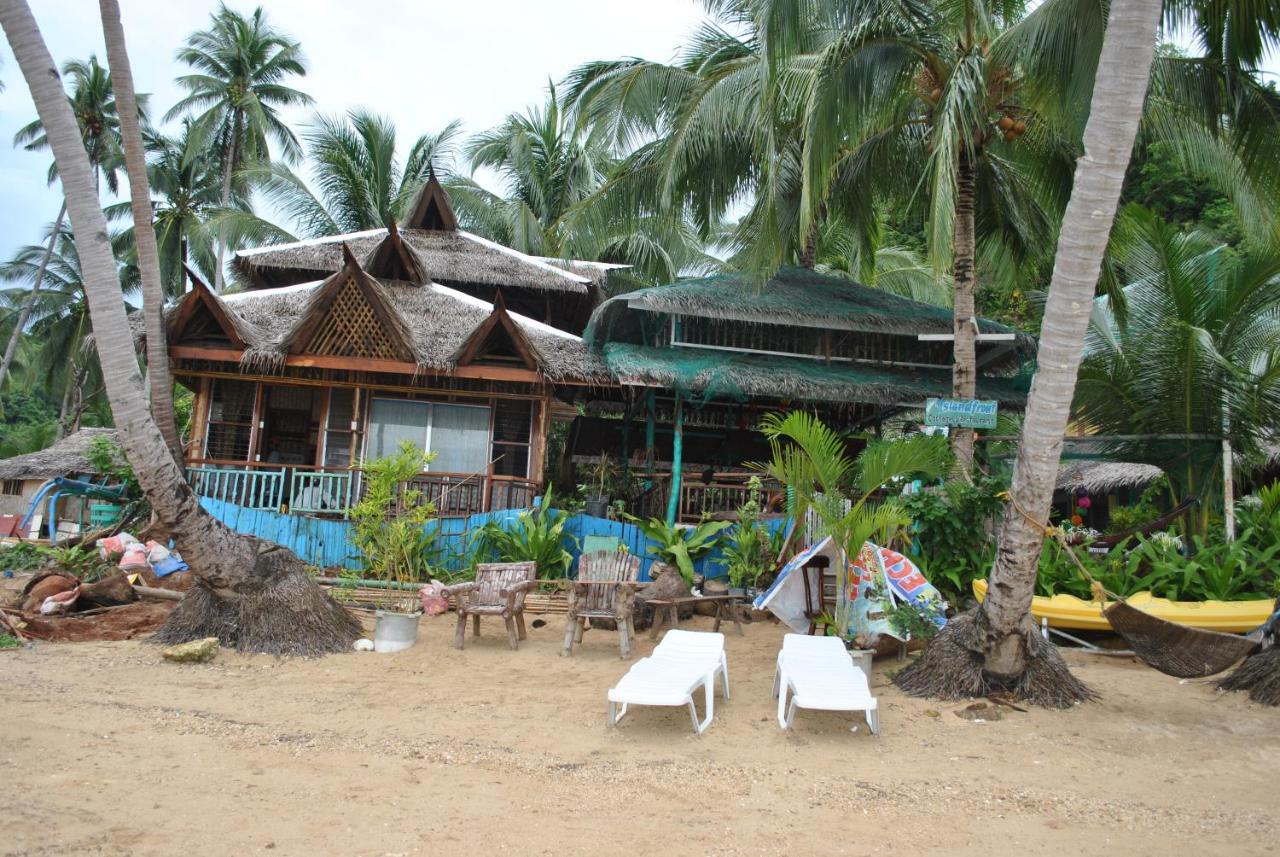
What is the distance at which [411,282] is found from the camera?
15906 mm

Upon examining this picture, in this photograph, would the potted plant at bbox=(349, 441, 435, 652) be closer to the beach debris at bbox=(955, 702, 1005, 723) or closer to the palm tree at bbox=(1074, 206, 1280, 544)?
the beach debris at bbox=(955, 702, 1005, 723)

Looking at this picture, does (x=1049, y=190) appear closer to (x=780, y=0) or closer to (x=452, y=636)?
(x=780, y=0)

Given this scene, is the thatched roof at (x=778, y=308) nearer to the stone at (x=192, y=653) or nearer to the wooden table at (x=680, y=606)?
the wooden table at (x=680, y=606)

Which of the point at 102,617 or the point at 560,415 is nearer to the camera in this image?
the point at 102,617

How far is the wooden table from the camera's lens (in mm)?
8797

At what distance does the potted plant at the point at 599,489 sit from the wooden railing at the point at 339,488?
3.01ft

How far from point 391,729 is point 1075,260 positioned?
232 inches

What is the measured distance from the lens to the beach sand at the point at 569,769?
4141 millimetres

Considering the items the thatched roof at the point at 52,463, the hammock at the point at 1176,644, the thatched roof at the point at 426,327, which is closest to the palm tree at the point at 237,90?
the thatched roof at the point at 52,463

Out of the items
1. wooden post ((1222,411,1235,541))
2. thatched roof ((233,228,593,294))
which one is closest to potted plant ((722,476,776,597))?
wooden post ((1222,411,1235,541))

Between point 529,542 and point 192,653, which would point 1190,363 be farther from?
point 192,653

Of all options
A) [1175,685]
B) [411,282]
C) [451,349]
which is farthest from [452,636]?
[411,282]

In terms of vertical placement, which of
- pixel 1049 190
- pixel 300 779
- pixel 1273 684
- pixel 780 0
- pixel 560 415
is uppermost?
pixel 780 0

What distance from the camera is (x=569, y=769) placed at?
516 cm
